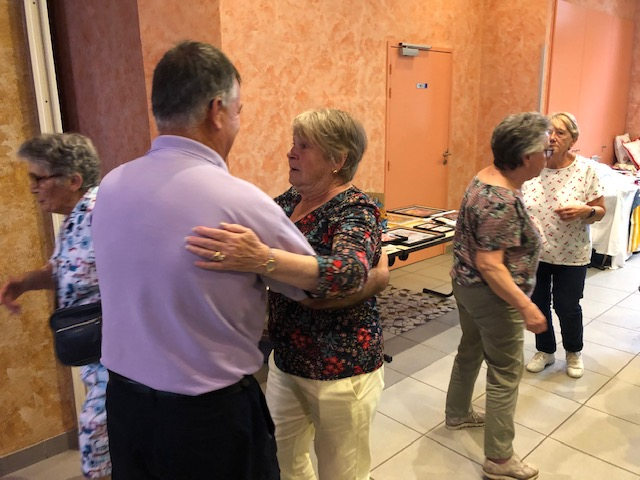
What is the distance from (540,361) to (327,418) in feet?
7.25

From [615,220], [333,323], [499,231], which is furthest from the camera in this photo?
[615,220]

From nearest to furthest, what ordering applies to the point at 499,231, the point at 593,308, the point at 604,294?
the point at 499,231 → the point at 593,308 → the point at 604,294

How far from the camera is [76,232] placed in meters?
1.52

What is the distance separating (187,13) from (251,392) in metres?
1.71

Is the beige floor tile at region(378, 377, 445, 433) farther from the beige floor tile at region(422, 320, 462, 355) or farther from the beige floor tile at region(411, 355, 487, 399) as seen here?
the beige floor tile at region(422, 320, 462, 355)

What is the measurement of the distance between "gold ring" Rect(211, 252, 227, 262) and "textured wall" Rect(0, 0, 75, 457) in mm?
1623

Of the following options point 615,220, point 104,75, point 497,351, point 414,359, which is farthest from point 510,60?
point 104,75

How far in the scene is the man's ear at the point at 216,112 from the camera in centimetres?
103

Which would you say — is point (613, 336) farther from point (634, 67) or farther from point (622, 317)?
point (634, 67)

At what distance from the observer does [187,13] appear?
2211 mm

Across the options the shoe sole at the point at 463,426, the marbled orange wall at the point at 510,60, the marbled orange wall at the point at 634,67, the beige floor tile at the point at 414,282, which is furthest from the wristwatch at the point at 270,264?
the marbled orange wall at the point at 634,67

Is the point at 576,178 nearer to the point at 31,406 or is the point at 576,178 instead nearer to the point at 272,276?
the point at 272,276

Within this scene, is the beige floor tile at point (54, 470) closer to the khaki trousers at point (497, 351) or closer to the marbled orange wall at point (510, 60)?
the khaki trousers at point (497, 351)

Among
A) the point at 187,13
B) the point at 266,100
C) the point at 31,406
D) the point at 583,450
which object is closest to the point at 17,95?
the point at 187,13
